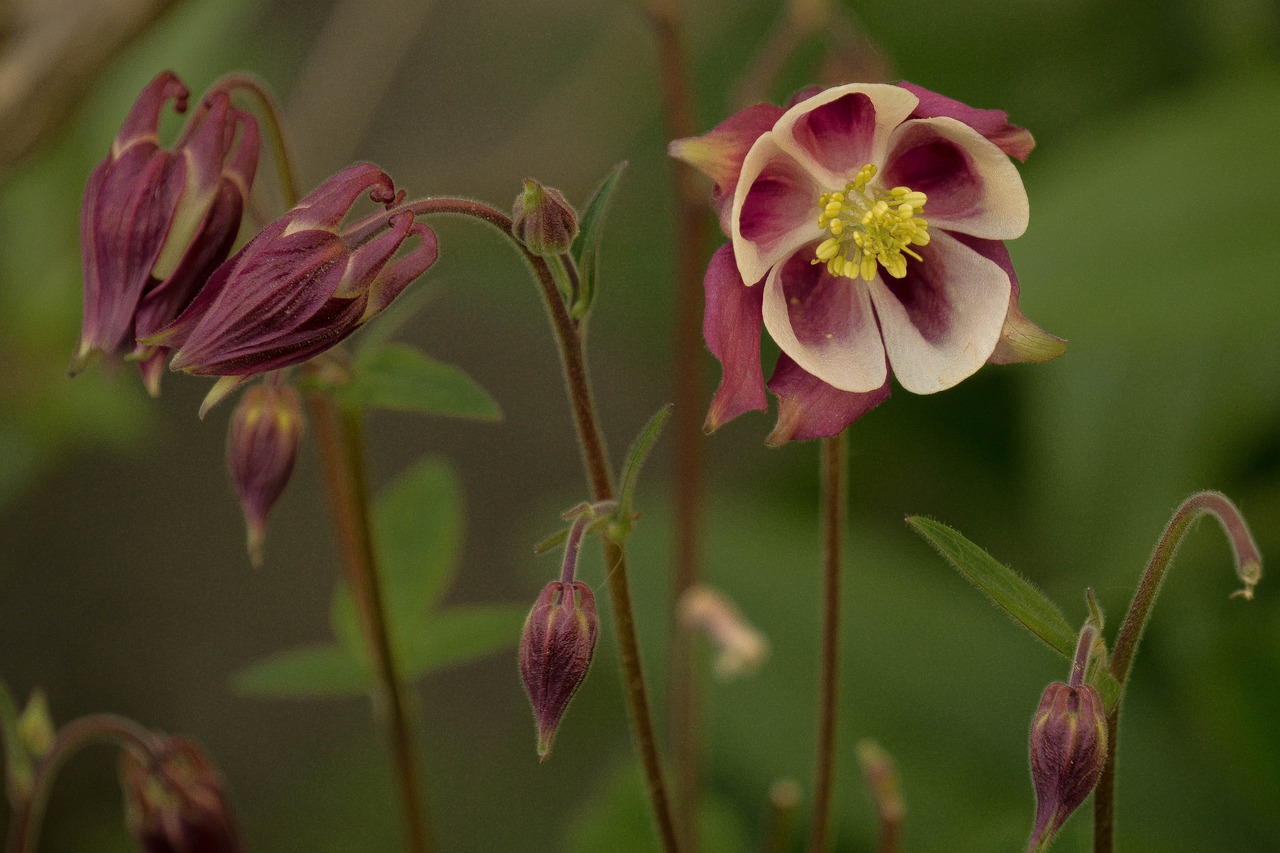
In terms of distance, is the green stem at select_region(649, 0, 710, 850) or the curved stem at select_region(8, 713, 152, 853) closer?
the curved stem at select_region(8, 713, 152, 853)

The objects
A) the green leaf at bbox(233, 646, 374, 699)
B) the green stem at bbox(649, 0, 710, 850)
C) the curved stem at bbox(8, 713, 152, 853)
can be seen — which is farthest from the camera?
the green stem at bbox(649, 0, 710, 850)

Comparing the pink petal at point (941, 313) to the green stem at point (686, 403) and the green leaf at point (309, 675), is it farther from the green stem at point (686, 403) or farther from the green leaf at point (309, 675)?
the green leaf at point (309, 675)

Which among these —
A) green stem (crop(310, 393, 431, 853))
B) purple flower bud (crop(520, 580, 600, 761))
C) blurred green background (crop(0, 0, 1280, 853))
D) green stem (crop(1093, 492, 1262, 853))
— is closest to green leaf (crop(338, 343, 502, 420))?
green stem (crop(310, 393, 431, 853))

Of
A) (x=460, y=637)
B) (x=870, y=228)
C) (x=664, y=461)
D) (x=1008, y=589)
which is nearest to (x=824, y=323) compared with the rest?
(x=870, y=228)

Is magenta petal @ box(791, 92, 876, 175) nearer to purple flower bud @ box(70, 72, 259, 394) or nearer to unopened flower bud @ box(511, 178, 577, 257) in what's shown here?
unopened flower bud @ box(511, 178, 577, 257)

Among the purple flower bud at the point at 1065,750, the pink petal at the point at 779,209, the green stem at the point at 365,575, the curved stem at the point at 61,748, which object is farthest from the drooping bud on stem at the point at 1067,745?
the curved stem at the point at 61,748

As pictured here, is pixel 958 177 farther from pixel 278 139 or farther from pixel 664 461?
pixel 664 461
